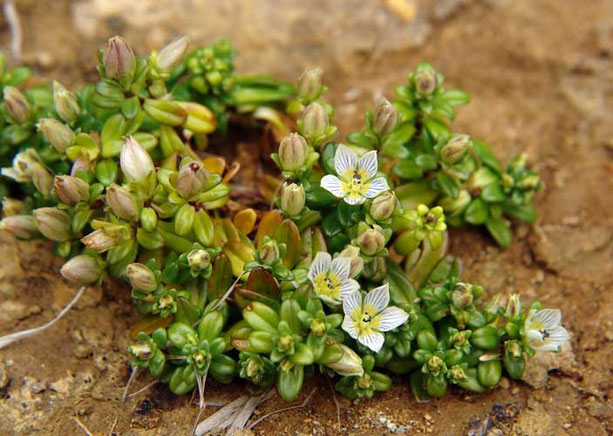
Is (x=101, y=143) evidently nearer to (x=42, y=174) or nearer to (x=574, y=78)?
(x=42, y=174)

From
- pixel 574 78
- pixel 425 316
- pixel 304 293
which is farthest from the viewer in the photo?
pixel 574 78

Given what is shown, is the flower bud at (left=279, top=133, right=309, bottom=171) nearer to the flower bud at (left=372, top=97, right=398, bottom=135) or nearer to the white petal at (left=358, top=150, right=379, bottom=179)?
the white petal at (left=358, top=150, right=379, bottom=179)

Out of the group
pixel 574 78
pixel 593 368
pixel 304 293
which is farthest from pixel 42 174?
pixel 574 78

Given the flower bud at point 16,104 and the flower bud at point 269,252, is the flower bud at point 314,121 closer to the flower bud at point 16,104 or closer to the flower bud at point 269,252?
the flower bud at point 269,252

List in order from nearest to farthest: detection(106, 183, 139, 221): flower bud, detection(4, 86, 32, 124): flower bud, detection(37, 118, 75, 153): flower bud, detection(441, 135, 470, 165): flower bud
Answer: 1. detection(106, 183, 139, 221): flower bud
2. detection(37, 118, 75, 153): flower bud
3. detection(441, 135, 470, 165): flower bud
4. detection(4, 86, 32, 124): flower bud

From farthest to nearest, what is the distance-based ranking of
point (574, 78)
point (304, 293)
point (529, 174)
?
point (574, 78), point (529, 174), point (304, 293)

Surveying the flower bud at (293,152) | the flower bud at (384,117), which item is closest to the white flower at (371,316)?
the flower bud at (293,152)

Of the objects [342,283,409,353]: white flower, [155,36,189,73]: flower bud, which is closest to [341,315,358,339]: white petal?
[342,283,409,353]: white flower
